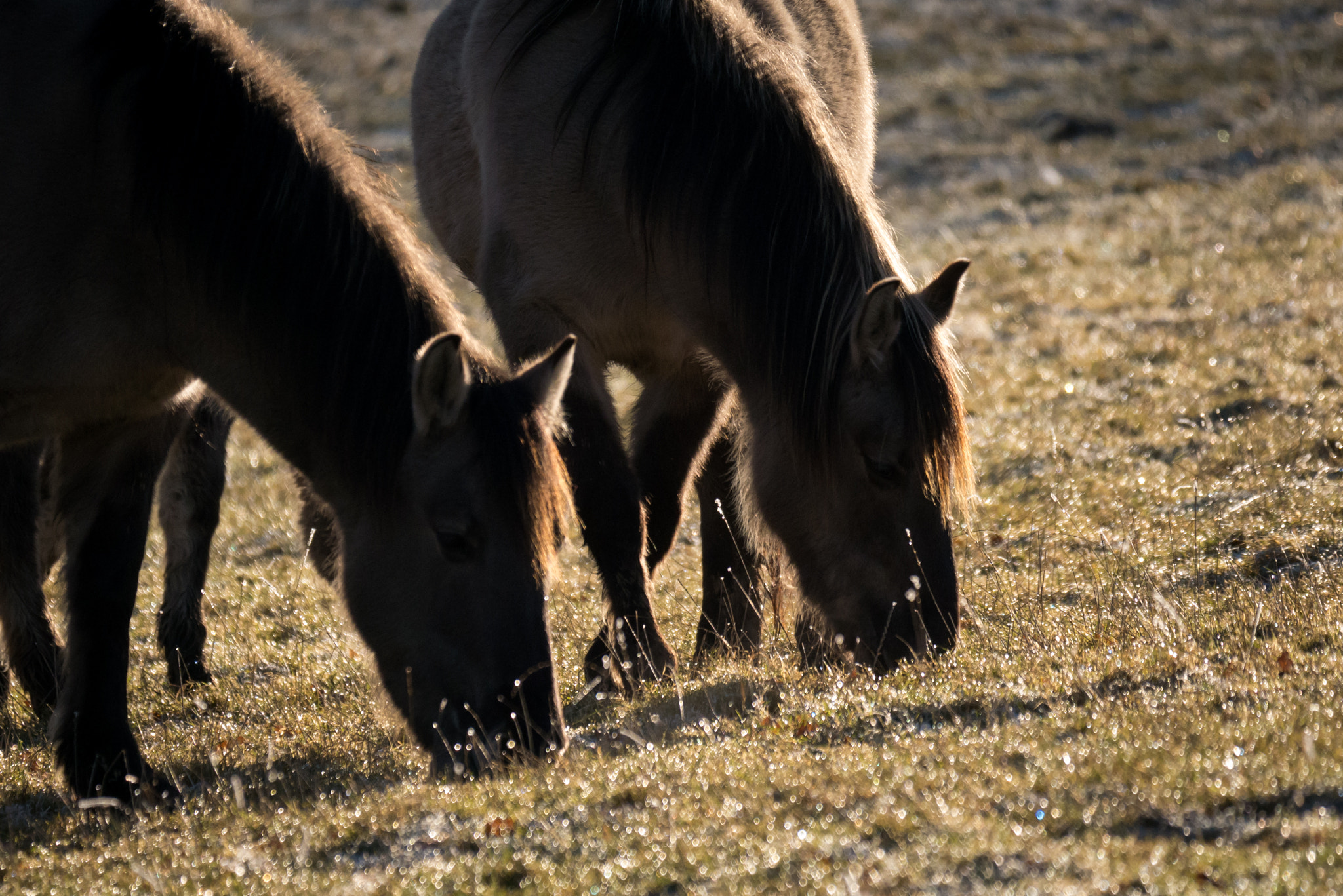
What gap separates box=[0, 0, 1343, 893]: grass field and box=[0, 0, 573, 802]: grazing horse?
1.37ft

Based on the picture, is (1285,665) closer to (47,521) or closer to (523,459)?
(523,459)

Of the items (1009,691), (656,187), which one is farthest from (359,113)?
(1009,691)

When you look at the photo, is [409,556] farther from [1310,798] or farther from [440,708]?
[1310,798]

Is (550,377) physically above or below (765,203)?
below

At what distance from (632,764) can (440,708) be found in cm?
67

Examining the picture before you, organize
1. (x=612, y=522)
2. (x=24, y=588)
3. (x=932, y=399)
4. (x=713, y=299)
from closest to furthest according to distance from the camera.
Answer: (x=932, y=399) < (x=713, y=299) < (x=612, y=522) < (x=24, y=588)

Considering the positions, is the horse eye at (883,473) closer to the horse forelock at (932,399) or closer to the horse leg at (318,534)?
the horse forelock at (932,399)

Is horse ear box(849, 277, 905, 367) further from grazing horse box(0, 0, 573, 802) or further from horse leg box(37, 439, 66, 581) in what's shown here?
horse leg box(37, 439, 66, 581)

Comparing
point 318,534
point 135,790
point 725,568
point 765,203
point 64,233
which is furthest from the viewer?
point 318,534

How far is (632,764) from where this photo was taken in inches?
160

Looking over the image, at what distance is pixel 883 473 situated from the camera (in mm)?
5043

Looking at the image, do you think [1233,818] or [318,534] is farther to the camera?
[318,534]

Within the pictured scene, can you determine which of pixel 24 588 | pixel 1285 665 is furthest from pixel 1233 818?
pixel 24 588

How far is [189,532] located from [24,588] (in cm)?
98
